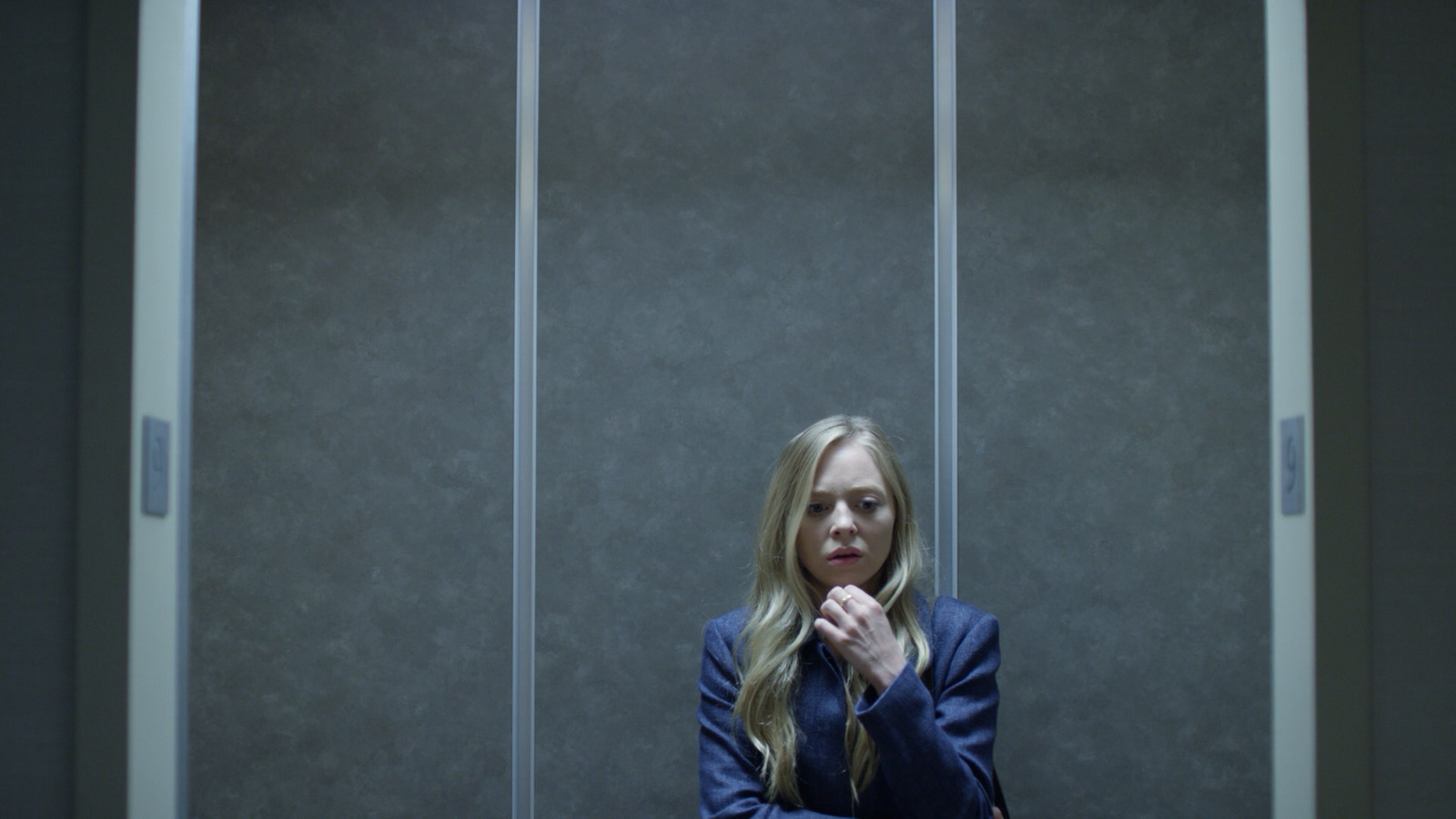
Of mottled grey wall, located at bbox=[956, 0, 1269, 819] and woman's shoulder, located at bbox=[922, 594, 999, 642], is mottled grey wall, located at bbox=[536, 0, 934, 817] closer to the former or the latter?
mottled grey wall, located at bbox=[956, 0, 1269, 819]

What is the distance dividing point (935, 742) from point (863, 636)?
7.6 inches

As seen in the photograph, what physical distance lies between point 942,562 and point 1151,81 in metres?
1.07

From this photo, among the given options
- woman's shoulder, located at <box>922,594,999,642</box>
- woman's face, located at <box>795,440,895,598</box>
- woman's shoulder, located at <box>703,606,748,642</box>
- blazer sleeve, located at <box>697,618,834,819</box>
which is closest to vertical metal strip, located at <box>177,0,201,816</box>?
blazer sleeve, located at <box>697,618,834,819</box>

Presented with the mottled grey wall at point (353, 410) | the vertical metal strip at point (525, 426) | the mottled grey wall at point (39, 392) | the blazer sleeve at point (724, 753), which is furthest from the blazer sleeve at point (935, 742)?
the mottled grey wall at point (39, 392)

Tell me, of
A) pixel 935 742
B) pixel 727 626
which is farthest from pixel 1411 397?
pixel 727 626

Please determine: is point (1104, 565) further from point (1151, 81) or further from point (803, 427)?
point (1151, 81)

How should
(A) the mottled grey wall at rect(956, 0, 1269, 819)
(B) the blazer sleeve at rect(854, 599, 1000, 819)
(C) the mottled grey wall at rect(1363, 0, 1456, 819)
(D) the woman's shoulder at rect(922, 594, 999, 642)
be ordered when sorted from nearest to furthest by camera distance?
(C) the mottled grey wall at rect(1363, 0, 1456, 819), (B) the blazer sleeve at rect(854, 599, 1000, 819), (D) the woman's shoulder at rect(922, 594, 999, 642), (A) the mottled grey wall at rect(956, 0, 1269, 819)

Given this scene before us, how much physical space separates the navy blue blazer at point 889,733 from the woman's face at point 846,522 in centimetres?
12

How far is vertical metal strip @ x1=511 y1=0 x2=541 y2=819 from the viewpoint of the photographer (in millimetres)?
2570

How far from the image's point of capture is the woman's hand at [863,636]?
75.7 inches

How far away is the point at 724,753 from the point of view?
205 centimetres

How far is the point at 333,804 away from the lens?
259 centimetres

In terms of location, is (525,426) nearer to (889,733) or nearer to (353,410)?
(353,410)

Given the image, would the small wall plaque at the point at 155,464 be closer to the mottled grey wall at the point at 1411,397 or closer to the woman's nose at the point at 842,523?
the woman's nose at the point at 842,523
